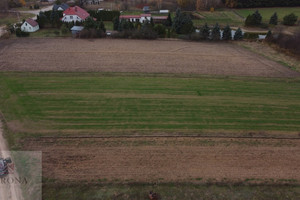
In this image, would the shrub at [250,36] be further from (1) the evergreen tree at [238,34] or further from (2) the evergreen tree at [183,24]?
(2) the evergreen tree at [183,24]

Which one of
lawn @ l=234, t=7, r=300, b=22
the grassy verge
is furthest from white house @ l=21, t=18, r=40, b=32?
lawn @ l=234, t=7, r=300, b=22

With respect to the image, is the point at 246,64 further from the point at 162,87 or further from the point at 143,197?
the point at 143,197

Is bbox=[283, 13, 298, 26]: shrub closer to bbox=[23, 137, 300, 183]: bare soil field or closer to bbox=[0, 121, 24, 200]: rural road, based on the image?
bbox=[23, 137, 300, 183]: bare soil field

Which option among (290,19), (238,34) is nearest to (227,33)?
A: (238,34)

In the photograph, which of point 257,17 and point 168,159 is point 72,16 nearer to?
point 257,17

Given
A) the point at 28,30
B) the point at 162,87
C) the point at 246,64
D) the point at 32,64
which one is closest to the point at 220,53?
the point at 246,64
